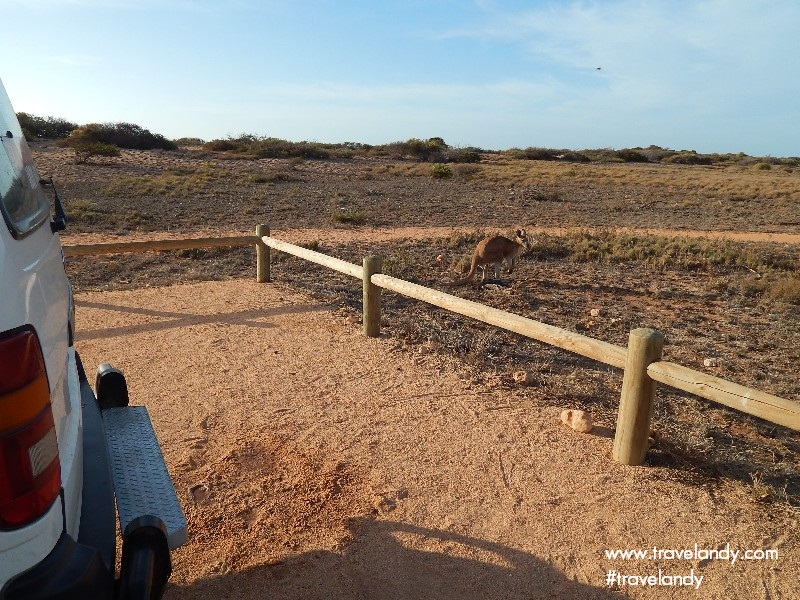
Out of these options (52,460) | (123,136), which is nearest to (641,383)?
(52,460)

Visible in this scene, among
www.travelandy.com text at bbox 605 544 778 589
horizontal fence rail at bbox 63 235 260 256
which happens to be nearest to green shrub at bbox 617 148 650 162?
horizontal fence rail at bbox 63 235 260 256

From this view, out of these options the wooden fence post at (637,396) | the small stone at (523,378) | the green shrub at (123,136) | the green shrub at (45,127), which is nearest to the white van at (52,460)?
the wooden fence post at (637,396)

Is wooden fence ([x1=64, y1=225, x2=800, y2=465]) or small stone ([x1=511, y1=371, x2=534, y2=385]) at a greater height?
wooden fence ([x1=64, y1=225, x2=800, y2=465])

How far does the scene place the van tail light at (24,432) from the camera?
128 centimetres

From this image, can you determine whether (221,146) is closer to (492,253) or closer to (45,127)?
(45,127)

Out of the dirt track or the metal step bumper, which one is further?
the dirt track

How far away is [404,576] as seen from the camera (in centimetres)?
287

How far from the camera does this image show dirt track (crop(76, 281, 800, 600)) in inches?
113

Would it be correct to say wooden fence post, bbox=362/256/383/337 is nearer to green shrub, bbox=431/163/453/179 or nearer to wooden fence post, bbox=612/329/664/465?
wooden fence post, bbox=612/329/664/465

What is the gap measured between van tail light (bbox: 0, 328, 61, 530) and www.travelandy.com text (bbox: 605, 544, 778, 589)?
8.04 feet

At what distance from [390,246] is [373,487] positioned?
30.6 ft

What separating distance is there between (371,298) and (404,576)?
11.8 feet

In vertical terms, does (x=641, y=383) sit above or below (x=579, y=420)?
above

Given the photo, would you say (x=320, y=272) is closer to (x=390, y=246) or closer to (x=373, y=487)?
(x=390, y=246)
